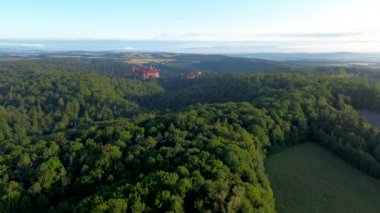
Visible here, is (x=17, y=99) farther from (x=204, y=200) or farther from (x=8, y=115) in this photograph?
(x=204, y=200)

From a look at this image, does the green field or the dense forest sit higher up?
the dense forest

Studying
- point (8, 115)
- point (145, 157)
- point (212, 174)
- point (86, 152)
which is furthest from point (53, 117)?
point (212, 174)

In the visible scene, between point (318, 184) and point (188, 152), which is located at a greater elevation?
point (188, 152)

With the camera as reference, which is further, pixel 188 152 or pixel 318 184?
pixel 318 184

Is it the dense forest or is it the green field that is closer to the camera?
the dense forest

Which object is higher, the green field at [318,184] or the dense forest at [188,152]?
the dense forest at [188,152]

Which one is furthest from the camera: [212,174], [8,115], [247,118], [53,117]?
[53,117]

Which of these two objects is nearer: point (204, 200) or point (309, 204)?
point (204, 200)

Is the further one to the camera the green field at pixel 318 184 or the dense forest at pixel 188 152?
the green field at pixel 318 184
